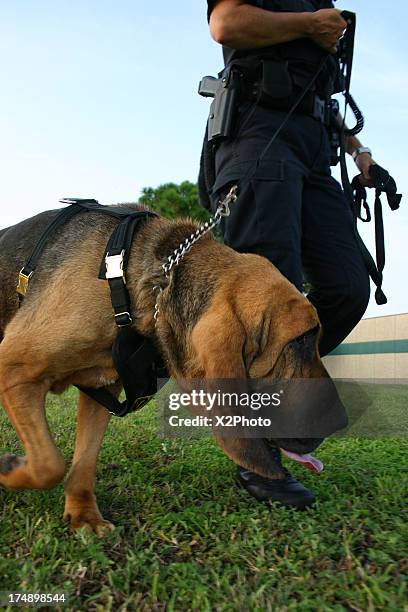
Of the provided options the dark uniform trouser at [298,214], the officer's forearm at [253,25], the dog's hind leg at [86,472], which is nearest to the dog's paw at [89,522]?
the dog's hind leg at [86,472]

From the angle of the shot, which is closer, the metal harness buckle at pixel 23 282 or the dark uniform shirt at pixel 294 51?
the metal harness buckle at pixel 23 282

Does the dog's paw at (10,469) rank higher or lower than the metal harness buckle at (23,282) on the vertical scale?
lower

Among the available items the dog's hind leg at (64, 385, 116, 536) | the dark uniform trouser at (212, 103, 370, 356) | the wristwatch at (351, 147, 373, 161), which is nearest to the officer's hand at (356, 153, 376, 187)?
the wristwatch at (351, 147, 373, 161)

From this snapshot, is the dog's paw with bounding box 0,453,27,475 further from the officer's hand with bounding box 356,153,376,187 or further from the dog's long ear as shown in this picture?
the officer's hand with bounding box 356,153,376,187

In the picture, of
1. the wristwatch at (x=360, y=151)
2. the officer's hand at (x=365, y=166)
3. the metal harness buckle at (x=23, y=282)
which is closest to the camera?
the metal harness buckle at (x=23, y=282)

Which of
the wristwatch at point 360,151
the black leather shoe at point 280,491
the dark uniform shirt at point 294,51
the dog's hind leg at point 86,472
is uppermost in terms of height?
the dark uniform shirt at point 294,51

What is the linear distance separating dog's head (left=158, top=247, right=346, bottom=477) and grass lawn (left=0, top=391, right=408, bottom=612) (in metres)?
0.34

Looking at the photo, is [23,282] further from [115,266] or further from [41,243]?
[115,266]

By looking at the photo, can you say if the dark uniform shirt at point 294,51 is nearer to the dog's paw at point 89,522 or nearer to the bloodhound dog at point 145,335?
the bloodhound dog at point 145,335

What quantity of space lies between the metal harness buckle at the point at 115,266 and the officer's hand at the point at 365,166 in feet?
6.86

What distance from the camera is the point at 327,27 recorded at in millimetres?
3482

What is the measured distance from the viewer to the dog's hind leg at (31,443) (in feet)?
9.21

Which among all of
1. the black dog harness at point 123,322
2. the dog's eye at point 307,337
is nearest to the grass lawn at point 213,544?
the black dog harness at point 123,322

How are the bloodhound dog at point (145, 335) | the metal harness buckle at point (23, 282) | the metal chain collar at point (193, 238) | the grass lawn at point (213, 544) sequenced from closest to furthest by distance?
the grass lawn at point (213, 544) < the bloodhound dog at point (145, 335) < the metal chain collar at point (193, 238) < the metal harness buckle at point (23, 282)
